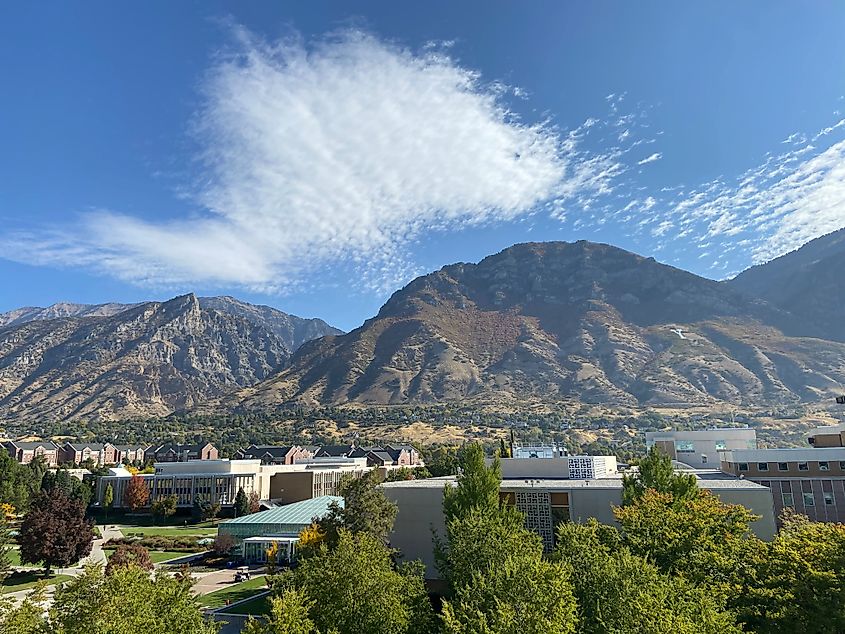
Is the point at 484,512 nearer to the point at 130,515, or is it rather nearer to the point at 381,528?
the point at 381,528

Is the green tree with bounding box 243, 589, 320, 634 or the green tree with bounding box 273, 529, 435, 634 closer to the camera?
the green tree with bounding box 243, 589, 320, 634

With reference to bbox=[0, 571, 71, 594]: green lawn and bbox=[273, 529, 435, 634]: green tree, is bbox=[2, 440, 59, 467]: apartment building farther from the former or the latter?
bbox=[273, 529, 435, 634]: green tree

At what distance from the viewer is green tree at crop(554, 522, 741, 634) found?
55.3ft

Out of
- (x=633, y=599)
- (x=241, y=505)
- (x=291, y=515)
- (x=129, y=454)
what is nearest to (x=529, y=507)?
(x=633, y=599)

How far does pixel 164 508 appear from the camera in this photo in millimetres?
88438

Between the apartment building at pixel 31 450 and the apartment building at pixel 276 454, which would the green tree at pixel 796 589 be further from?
the apartment building at pixel 31 450

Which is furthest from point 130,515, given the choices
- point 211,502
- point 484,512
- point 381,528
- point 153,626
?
point 153,626

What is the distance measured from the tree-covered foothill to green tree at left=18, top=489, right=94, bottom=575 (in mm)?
40792

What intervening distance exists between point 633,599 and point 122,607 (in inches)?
627

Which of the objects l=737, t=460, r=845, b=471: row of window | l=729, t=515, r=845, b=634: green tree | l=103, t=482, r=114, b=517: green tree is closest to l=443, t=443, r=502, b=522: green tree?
l=729, t=515, r=845, b=634: green tree

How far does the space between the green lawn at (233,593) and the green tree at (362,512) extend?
387 inches

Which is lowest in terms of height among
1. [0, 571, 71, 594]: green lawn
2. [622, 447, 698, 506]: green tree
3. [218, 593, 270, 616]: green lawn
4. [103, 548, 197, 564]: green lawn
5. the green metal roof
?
[103, 548, 197, 564]: green lawn

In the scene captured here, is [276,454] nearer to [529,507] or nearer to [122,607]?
[529,507]

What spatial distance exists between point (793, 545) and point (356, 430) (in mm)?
169873
